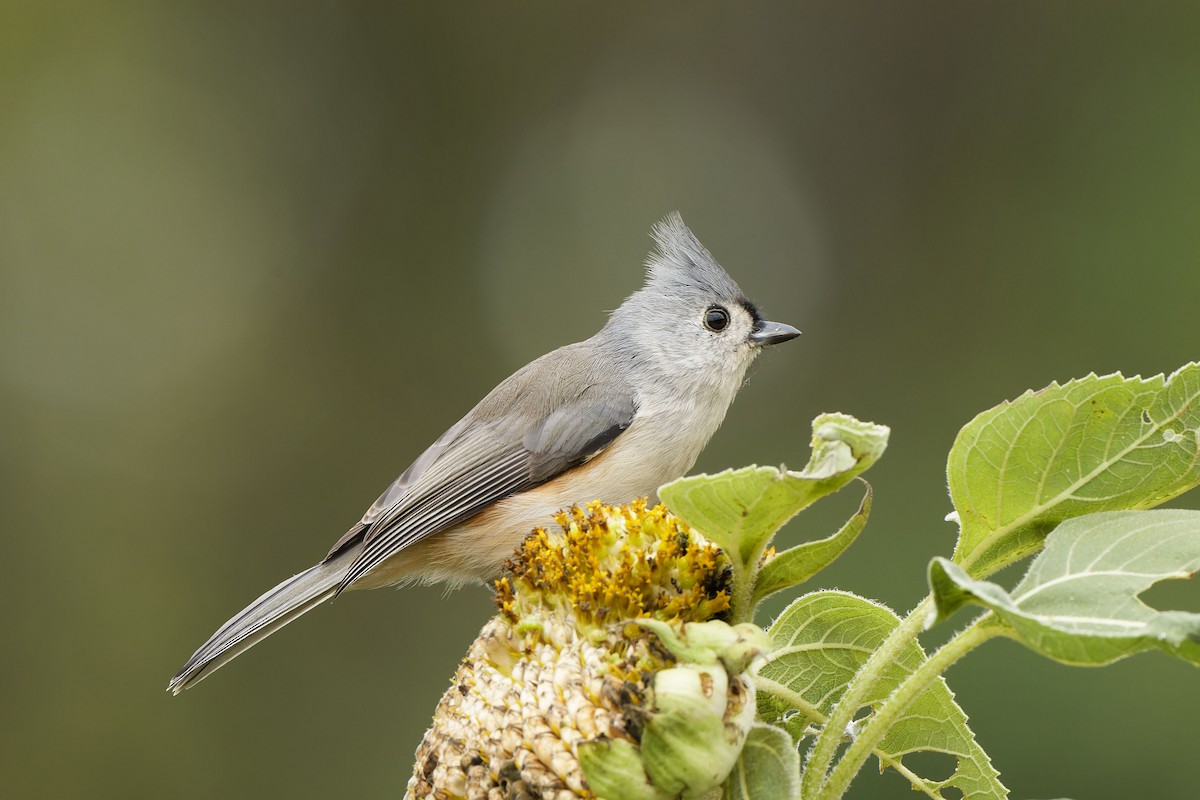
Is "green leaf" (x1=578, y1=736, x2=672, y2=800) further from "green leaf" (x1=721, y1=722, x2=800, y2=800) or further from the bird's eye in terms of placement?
the bird's eye

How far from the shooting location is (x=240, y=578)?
641 cm

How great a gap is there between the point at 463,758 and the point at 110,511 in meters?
6.04

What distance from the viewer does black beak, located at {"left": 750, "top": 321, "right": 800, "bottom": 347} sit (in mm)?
3391

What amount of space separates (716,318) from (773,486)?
2.33 meters

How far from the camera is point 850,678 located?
4.44 feet

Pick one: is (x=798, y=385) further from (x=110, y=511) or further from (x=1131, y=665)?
(x=110, y=511)

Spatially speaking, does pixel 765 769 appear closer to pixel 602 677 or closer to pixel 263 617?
pixel 602 677

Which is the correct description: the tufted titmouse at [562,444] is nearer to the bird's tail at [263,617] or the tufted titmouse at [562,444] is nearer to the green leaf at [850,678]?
the bird's tail at [263,617]

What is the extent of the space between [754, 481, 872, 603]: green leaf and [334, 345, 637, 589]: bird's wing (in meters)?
1.66

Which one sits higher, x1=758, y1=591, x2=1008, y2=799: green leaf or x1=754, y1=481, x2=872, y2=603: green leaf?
x1=754, y1=481, x2=872, y2=603: green leaf

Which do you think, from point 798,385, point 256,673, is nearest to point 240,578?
point 256,673

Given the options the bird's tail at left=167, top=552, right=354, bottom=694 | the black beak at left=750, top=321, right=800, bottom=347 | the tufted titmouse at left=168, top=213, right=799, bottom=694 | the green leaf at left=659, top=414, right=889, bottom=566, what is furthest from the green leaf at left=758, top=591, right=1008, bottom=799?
the black beak at left=750, top=321, right=800, bottom=347

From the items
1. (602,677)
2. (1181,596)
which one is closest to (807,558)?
(602,677)

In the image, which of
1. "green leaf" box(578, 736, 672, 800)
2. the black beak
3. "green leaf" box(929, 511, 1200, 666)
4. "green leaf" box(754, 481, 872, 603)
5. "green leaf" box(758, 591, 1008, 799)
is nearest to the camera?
"green leaf" box(929, 511, 1200, 666)
